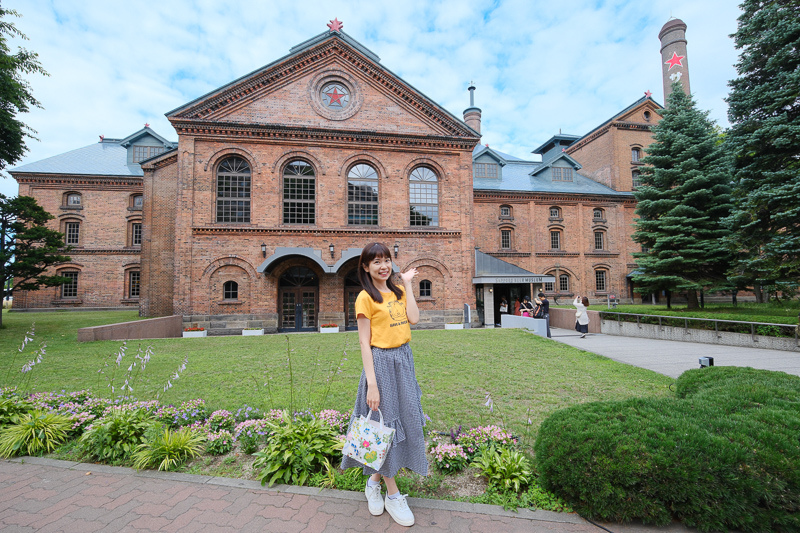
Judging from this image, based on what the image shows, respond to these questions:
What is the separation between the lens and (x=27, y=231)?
50.3 feet

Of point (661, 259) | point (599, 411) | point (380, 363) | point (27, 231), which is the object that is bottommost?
point (599, 411)

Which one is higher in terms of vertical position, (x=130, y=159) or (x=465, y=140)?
(x=130, y=159)

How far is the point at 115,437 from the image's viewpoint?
159 inches

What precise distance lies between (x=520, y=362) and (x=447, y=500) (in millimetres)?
6559

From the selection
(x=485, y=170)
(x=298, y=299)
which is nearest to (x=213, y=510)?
(x=298, y=299)

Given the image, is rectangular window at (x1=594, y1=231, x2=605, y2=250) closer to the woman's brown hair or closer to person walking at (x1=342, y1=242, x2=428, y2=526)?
person walking at (x1=342, y1=242, x2=428, y2=526)

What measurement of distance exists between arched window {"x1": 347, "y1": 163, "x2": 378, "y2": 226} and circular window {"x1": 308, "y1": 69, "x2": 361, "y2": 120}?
298 centimetres

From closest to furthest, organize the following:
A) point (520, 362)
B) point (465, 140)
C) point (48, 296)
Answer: point (520, 362) → point (465, 140) → point (48, 296)

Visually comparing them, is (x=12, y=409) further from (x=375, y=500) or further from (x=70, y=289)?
(x=70, y=289)

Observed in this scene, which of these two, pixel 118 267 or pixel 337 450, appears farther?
pixel 118 267

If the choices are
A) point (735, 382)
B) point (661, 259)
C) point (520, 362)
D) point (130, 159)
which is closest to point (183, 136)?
point (130, 159)

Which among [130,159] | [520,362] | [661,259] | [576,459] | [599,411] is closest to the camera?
[576,459]

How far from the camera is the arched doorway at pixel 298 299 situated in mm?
18438

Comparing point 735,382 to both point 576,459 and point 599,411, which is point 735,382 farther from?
point 576,459
